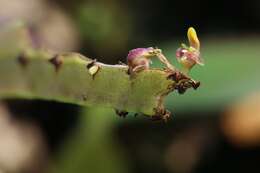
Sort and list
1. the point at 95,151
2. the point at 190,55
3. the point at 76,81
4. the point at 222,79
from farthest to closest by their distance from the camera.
A: 1. the point at 222,79
2. the point at 95,151
3. the point at 76,81
4. the point at 190,55

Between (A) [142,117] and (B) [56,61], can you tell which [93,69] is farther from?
(A) [142,117]

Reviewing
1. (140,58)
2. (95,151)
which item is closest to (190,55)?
(140,58)

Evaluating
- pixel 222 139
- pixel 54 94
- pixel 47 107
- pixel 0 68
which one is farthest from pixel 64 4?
pixel 54 94

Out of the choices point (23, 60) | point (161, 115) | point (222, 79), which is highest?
point (222, 79)

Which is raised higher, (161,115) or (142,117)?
(142,117)

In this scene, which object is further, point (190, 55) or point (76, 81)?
point (76, 81)

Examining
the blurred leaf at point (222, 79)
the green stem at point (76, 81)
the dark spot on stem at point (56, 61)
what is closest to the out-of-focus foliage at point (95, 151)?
the blurred leaf at point (222, 79)

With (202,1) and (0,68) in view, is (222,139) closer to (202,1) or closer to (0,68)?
(202,1)

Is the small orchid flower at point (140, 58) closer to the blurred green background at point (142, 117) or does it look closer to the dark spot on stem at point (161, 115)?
the dark spot on stem at point (161, 115)
